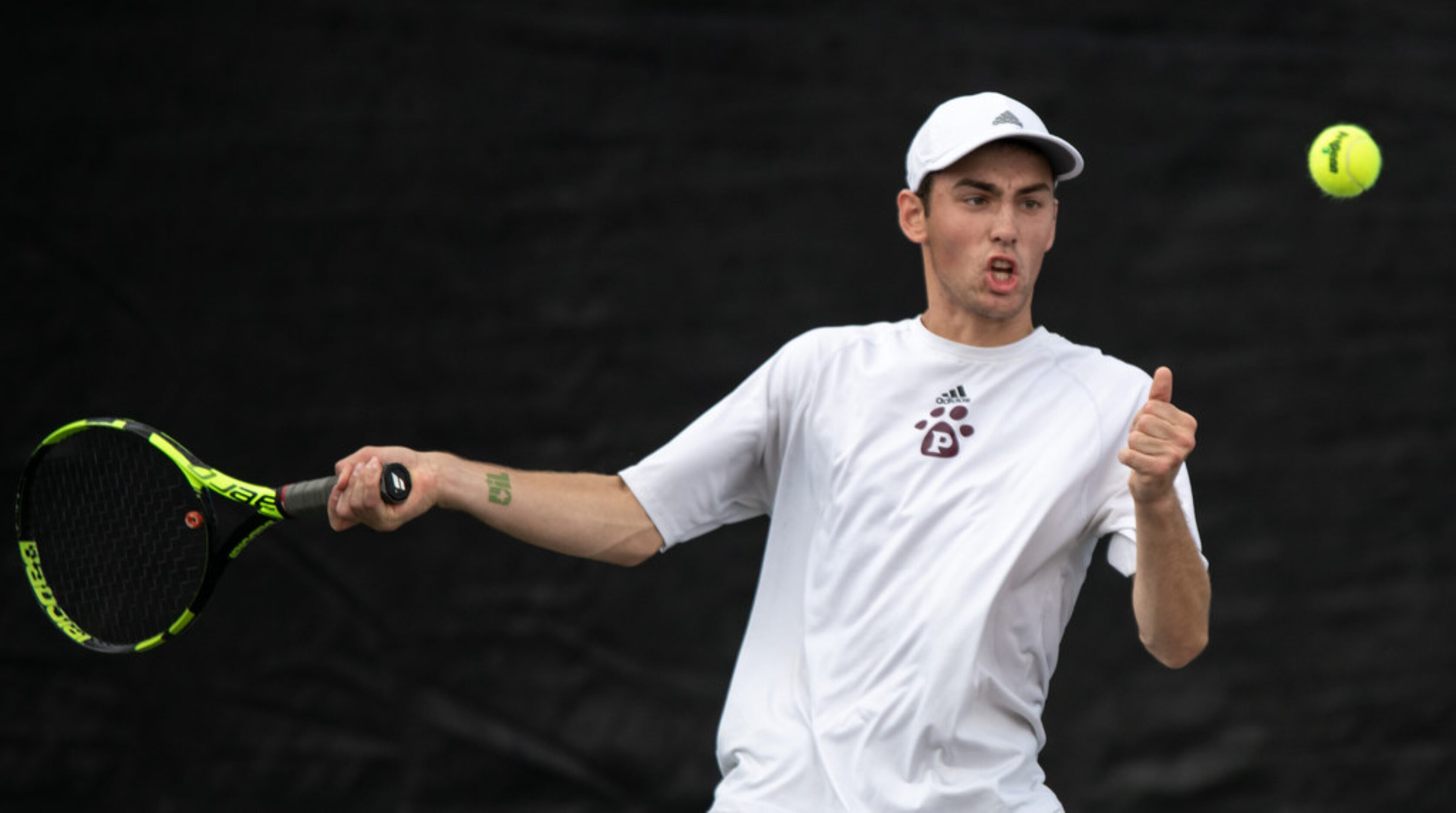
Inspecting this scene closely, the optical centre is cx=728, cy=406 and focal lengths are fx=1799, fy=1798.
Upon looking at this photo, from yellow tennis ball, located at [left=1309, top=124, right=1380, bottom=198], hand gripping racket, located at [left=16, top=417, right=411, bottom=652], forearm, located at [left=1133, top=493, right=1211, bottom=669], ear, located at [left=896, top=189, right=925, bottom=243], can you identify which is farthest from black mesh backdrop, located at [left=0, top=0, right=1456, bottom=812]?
forearm, located at [left=1133, top=493, right=1211, bottom=669]

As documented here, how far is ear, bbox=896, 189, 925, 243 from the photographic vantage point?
2.54m

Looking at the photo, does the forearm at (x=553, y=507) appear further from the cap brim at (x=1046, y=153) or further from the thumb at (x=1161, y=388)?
the thumb at (x=1161, y=388)

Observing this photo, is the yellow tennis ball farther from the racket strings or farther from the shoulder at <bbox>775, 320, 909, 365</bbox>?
the racket strings

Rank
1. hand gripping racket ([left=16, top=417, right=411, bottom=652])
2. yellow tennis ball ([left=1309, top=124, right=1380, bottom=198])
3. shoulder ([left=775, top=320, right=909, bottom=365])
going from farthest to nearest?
hand gripping racket ([left=16, top=417, right=411, bottom=652]) < yellow tennis ball ([left=1309, top=124, right=1380, bottom=198]) < shoulder ([left=775, top=320, right=909, bottom=365])

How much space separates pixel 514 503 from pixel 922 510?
55 centimetres

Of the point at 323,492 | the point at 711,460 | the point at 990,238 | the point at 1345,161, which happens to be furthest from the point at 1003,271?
the point at 323,492

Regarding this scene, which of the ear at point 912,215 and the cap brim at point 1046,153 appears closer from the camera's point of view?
the cap brim at point 1046,153

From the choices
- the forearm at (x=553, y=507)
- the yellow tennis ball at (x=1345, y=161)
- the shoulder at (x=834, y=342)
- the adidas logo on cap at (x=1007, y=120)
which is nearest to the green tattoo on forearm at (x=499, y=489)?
the forearm at (x=553, y=507)

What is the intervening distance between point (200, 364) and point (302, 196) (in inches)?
16.1

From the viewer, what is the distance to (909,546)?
7.67 feet

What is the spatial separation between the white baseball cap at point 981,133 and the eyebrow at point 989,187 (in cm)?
3

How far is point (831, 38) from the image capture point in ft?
12.5

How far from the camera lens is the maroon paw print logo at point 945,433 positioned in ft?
7.79

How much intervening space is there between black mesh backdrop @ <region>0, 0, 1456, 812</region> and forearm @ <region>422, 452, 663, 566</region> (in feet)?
4.19
